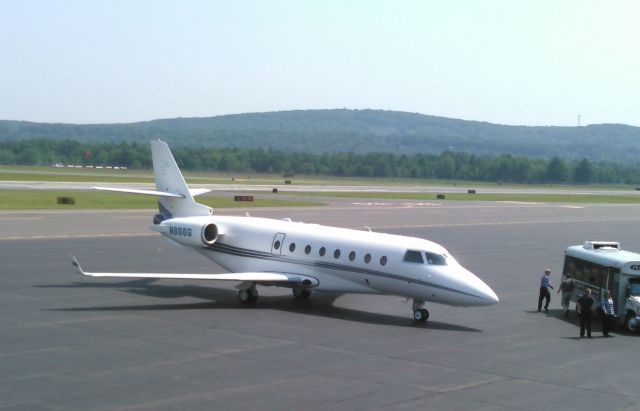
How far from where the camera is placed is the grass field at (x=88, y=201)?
2776 inches

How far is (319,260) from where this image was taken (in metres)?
28.0

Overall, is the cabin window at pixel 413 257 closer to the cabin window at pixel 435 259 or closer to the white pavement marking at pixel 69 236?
the cabin window at pixel 435 259

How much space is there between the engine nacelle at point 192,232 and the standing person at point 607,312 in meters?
13.4

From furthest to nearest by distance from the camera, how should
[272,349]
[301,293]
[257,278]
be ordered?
1. [301,293]
2. [257,278]
3. [272,349]

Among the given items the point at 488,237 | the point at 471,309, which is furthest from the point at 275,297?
the point at 488,237

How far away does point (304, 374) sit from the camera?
62.3 ft

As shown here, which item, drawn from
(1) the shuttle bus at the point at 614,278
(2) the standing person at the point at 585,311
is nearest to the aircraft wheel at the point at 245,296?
(2) the standing person at the point at 585,311

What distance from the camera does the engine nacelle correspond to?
1227 inches

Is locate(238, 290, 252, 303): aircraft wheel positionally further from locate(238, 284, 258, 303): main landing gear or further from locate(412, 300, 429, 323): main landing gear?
locate(412, 300, 429, 323): main landing gear

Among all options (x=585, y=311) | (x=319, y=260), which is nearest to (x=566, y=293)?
(x=585, y=311)

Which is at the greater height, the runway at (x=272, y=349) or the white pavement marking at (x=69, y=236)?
the runway at (x=272, y=349)

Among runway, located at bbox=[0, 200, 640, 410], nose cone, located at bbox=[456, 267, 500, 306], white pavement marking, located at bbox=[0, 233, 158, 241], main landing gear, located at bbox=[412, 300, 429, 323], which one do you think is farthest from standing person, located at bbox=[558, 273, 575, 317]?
white pavement marking, located at bbox=[0, 233, 158, 241]

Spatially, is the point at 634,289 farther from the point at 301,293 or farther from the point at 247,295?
Answer: the point at 247,295

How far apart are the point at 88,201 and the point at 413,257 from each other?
56293mm
